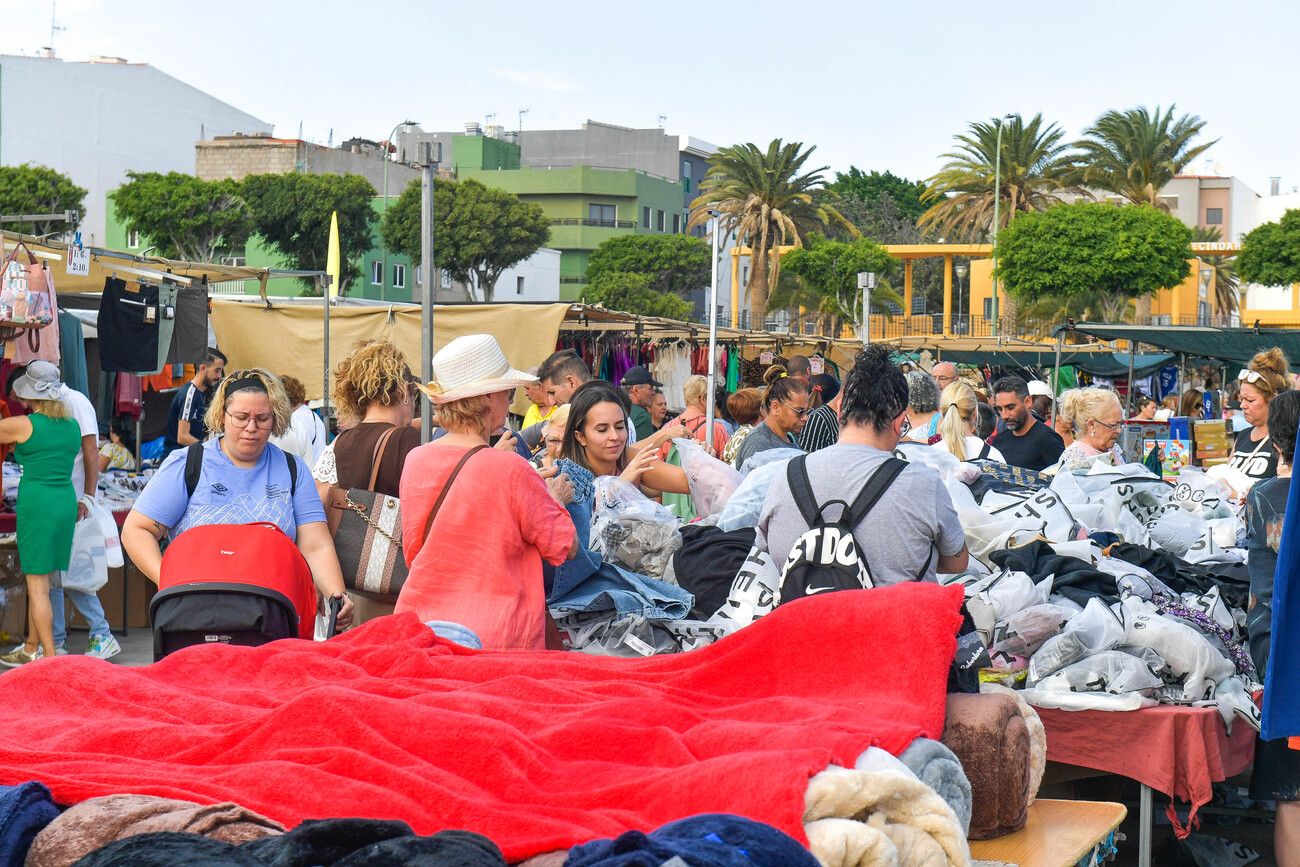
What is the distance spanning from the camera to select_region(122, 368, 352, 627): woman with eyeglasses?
473cm

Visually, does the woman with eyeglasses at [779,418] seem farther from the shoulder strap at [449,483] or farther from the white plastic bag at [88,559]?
the white plastic bag at [88,559]

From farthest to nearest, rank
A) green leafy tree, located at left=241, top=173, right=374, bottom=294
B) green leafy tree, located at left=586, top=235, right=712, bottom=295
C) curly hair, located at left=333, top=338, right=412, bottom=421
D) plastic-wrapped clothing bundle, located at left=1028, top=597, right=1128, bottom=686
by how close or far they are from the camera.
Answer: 1. green leafy tree, located at left=586, top=235, right=712, bottom=295
2. green leafy tree, located at left=241, top=173, right=374, bottom=294
3. curly hair, located at left=333, top=338, right=412, bottom=421
4. plastic-wrapped clothing bundle, located at left=1028, top=597, right=1128, bottom=686

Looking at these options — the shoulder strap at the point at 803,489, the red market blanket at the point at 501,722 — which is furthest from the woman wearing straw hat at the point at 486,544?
the shoulder strap at the point at 803,489

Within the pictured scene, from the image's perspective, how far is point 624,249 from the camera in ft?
247

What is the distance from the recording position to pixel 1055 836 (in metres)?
3.27

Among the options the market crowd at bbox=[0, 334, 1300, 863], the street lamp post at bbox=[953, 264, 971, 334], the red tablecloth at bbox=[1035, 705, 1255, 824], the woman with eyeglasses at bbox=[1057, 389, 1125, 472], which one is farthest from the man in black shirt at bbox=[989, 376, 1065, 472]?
the street lamp post at bbox=[953, 264, 971, 334]

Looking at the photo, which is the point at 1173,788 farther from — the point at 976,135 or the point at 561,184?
Result: the point at 561,184

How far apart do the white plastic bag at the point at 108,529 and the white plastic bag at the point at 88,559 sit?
0.11 ft

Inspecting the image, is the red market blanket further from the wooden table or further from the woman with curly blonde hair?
the woman with curly blonde hair

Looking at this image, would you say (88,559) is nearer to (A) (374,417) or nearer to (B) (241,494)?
(A) (374,417)

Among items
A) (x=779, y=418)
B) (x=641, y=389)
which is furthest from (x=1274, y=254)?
(x=779, y=418)

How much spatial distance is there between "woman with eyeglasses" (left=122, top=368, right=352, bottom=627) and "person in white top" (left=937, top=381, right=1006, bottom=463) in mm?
3429

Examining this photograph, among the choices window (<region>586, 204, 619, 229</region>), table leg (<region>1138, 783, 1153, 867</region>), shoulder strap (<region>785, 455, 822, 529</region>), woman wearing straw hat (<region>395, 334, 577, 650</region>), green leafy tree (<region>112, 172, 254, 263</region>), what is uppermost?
window (<region>586, 204, 619, 229</region>)

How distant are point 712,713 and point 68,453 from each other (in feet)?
20.3
